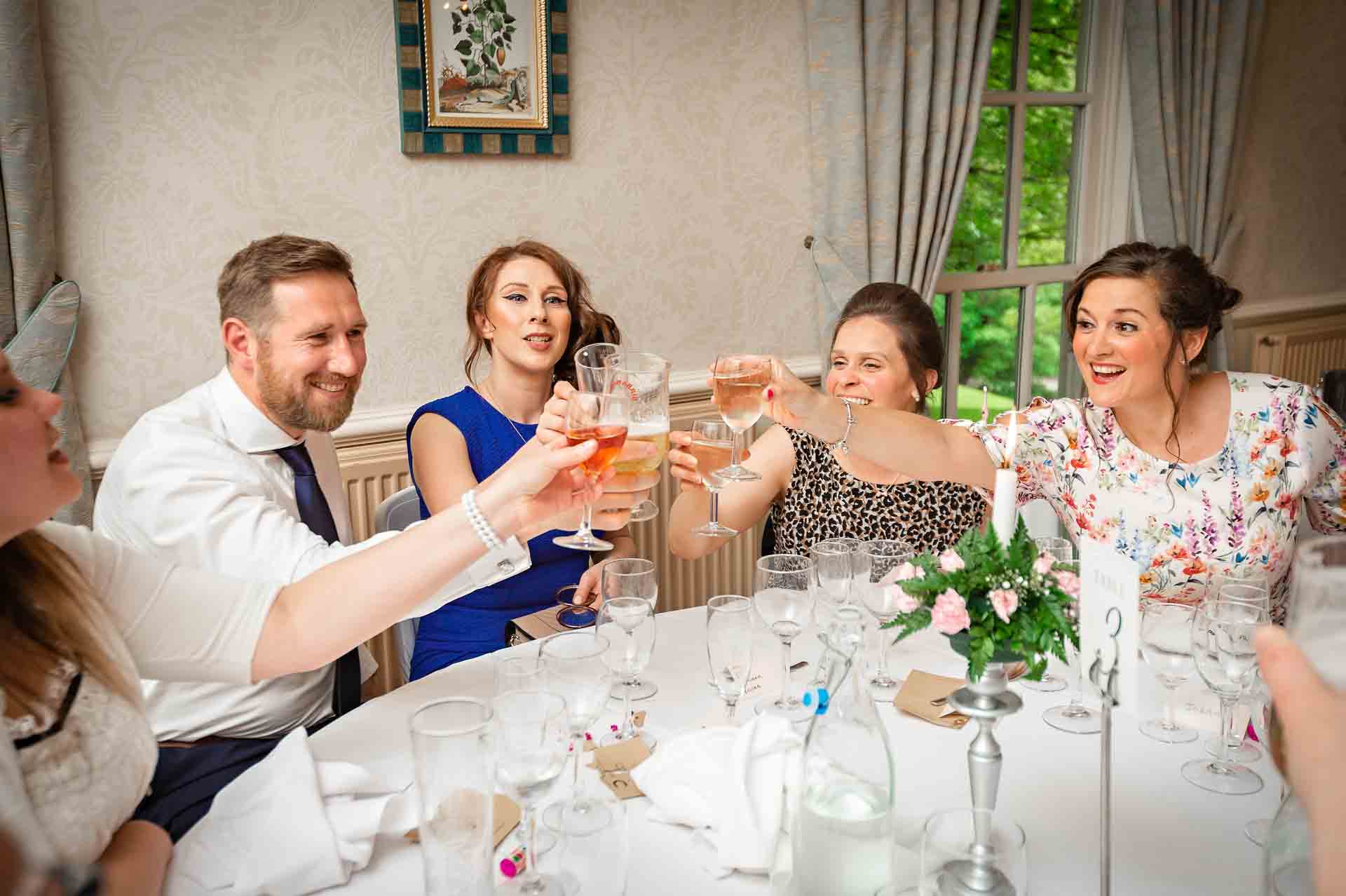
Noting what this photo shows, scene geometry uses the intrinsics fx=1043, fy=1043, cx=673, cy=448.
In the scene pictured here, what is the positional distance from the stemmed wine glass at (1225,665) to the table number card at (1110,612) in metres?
0.32

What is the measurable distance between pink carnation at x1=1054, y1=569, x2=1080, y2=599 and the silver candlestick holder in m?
0.10

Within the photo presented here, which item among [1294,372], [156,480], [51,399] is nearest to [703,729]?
[51,399]

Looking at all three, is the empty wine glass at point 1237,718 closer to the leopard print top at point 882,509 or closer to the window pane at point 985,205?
the leopard print top at point 882,509

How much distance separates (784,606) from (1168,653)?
485 millimetres

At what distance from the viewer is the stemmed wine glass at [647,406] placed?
1.50m

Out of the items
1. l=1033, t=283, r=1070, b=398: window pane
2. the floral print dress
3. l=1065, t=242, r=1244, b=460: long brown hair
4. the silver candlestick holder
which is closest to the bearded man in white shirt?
the silver candlestick holder

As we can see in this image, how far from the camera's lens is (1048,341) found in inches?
175

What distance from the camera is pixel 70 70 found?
7.67 feet

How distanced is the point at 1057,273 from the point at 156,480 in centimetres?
372

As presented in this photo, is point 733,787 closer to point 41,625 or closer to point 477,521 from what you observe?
point 477,521

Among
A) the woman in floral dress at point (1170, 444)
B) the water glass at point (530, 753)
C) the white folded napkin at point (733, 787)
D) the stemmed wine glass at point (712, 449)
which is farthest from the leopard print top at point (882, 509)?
the water glass at point (530, 753)

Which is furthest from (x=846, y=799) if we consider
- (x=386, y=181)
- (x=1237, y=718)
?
(x=386, y=181)

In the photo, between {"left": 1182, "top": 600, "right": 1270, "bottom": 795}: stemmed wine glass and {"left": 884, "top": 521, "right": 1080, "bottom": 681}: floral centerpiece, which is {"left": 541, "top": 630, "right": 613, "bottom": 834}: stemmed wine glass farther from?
{"left": 1182, "top": 600, "right": 1270, "bottom": 795}: stemmed wine glass

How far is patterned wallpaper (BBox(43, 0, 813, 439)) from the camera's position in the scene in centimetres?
243
